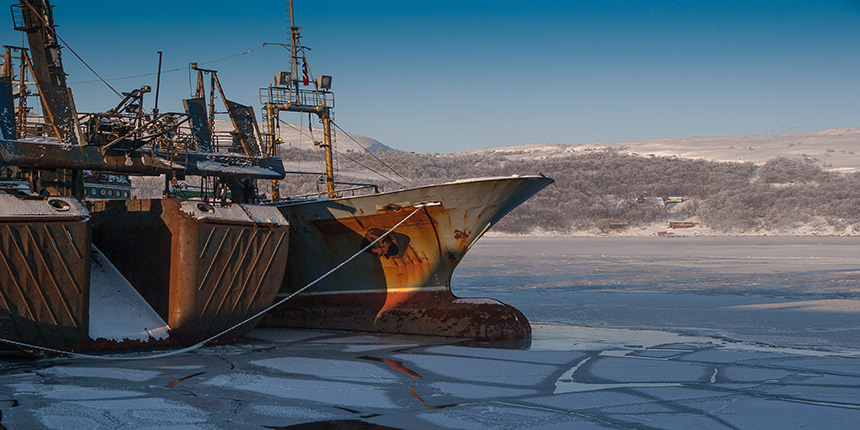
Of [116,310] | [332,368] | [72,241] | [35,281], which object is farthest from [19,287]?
[332,368]

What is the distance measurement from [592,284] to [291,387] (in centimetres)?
1326

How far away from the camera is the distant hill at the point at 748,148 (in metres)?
81.8

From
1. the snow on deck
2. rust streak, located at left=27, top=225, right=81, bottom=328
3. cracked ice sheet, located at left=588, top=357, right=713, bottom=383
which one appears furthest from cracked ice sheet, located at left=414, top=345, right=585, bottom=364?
rust streak, located at left=27, top=225, right=81, bottom=328

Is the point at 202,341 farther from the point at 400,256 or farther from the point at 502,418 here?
the point at 502,418

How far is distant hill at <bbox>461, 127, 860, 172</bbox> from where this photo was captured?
8175cm

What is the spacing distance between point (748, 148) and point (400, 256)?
3707 inches

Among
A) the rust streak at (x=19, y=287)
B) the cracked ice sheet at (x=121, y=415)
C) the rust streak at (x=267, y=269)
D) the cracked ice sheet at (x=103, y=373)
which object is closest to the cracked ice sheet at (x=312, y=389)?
the cracked ice sheet at (x=103, y=373)

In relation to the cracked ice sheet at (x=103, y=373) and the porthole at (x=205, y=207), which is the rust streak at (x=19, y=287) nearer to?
the cracked ice sheet at (x=103, y=373)

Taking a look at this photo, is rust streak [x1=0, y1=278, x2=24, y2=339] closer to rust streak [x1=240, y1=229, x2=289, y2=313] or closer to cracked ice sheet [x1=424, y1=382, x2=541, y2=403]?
rust streak [x1=240, y1=229, x2=289, y2=313]

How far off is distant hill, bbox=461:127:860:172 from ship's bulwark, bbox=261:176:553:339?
6559cm

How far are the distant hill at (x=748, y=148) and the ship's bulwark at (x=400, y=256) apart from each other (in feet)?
215

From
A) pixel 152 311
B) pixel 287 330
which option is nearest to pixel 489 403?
pixel 152 311

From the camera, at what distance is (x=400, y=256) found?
44.5ft

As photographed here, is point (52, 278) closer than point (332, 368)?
No
